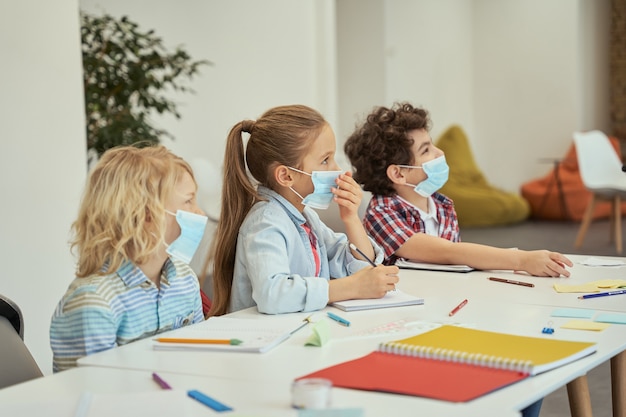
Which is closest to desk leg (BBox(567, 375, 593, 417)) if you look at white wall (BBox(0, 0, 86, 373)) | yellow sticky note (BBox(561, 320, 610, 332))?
yellow sticky note (BBox(561, 320, 610, 332))

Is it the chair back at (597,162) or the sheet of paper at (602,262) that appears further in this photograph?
the chair back at (597,162)

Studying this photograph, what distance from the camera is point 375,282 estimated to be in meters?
1.93

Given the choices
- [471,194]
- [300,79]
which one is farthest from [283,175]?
[471,194]

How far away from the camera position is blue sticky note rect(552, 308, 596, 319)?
5.84 feet

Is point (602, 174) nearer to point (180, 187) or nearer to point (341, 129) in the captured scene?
point (341, 129)

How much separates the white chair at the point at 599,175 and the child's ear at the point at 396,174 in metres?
4.51

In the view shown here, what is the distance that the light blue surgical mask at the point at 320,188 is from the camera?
221cm

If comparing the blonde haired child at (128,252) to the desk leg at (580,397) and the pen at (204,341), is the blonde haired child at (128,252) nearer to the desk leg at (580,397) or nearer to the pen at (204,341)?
the pen at (204,341)

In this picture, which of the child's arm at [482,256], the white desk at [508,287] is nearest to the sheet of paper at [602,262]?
the white desk at [508,287]

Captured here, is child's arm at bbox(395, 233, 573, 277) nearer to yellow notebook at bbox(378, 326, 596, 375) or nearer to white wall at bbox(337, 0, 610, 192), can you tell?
yellow notebook at bbox(378, 326, 596, 375)

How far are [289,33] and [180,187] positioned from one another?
5226 millimetres

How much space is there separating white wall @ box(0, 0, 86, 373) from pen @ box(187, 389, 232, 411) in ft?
6.61

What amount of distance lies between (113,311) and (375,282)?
589 mm

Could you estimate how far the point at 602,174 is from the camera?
708cm
